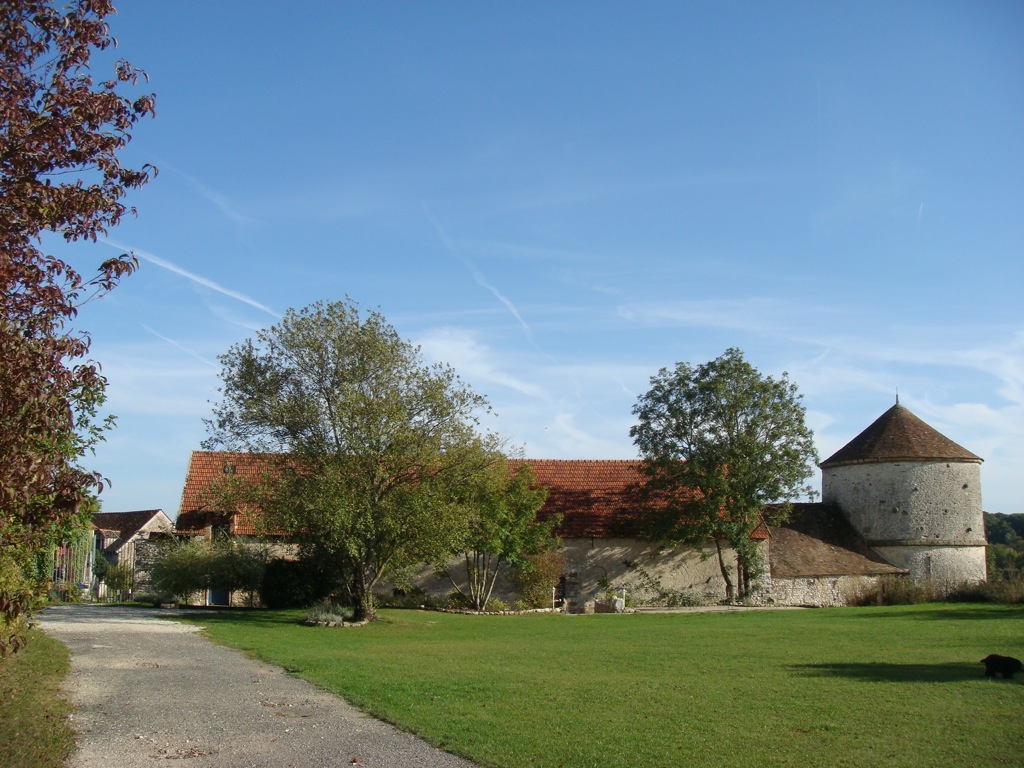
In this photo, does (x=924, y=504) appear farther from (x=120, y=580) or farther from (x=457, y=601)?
(x=120, y=580)

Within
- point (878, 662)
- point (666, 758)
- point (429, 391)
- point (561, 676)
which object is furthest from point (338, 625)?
point (666, 758)

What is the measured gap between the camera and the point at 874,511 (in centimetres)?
4441

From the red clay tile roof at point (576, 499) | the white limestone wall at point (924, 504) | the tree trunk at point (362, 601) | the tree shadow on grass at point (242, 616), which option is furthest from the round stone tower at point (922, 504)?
the tree shadow on grass at point (242, 616)

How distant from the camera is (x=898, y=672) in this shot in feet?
48.7

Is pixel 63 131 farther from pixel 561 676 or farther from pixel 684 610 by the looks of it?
pixel 684 610

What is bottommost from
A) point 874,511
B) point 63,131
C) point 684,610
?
point 684,610

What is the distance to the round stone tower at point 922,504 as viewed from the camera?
43125mm

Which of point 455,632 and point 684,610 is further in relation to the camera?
point 684,610

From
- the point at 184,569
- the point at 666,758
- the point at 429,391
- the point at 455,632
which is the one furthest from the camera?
the point at 184,569

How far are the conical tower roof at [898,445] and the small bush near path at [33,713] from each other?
38.9 m

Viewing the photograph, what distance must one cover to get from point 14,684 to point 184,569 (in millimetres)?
20663

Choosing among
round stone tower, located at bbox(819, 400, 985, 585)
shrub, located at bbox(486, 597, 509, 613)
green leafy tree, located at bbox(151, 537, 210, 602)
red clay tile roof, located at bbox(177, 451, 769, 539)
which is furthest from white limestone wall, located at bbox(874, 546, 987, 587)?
green leafy tree, located at bbox(151, 537, 210, 602)

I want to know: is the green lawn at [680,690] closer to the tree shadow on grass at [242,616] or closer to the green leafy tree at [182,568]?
the tree shadow on grass at [242,616]

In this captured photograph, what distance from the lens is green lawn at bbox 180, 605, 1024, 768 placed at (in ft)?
29.8
